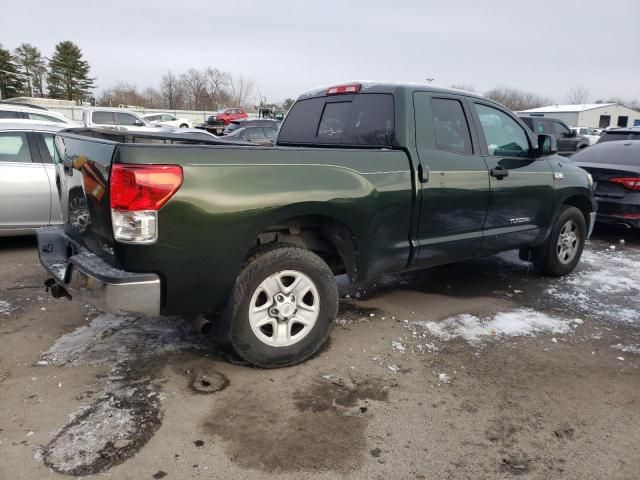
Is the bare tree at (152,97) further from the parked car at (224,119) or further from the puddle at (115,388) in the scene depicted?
the puddle at (115,388)

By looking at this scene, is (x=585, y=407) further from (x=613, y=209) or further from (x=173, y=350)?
(x=613, y=209)

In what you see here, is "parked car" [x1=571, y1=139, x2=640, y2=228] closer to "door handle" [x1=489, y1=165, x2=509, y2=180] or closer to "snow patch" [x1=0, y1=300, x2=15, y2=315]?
"door handle" [x1=489, y1=165, x2=509, y2=180]

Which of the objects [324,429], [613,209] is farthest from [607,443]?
[613,209]

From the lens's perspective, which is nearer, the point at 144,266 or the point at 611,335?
the point at 144,266

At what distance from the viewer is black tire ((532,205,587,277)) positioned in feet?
18.7

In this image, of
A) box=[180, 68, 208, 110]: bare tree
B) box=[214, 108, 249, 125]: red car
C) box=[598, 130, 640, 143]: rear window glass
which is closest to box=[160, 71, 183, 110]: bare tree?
box=[180, 68, 208, 110]: bare tree

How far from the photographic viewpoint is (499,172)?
4.73 meters

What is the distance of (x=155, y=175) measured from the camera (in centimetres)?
282

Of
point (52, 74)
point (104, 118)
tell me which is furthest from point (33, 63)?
point (104, 118)

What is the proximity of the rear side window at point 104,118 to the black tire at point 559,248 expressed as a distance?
52.9 ft

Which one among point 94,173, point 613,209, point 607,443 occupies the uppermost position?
point 94,173

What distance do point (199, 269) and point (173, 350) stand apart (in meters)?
1.00

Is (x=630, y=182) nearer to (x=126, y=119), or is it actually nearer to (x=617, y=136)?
(x=617, y=136)

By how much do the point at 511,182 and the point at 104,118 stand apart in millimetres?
16715
